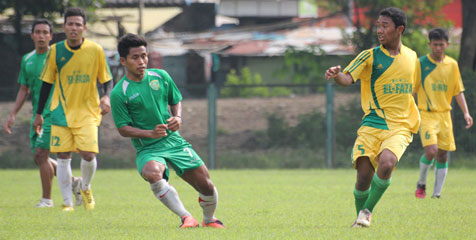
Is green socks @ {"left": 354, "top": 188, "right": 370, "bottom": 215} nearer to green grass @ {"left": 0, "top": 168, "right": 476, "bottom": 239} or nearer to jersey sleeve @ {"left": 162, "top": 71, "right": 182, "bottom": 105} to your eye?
green grass @ {"left": 0, "top": 168, "right": 476, "bottom": 239}

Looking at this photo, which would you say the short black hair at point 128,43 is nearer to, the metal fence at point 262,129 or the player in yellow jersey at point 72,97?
the player in yellow jersey at point 72,97

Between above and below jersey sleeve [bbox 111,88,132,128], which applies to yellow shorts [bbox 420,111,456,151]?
below

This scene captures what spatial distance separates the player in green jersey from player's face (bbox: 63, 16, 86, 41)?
86cm

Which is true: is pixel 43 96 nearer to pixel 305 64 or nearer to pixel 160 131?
pixel 160 131

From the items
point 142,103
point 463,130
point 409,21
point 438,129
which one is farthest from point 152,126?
point 409,21

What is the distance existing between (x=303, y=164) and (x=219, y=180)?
13.9 ft

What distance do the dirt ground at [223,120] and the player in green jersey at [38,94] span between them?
8.52 metres

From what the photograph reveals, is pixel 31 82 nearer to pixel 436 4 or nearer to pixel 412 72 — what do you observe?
pixel 412 72

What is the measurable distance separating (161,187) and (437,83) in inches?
206

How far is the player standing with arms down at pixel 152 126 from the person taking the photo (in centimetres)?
660

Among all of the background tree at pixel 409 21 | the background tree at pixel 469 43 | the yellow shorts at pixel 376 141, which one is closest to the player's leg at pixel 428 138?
the yellow shorts at pixel 376 141

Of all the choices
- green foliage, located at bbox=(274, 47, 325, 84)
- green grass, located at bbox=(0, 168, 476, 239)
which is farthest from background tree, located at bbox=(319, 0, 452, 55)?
green grass, located at bbox=(0, 168, 476, 239)

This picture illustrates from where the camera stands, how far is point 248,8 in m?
39.7

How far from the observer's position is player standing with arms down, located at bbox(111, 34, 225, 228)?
6.60m
